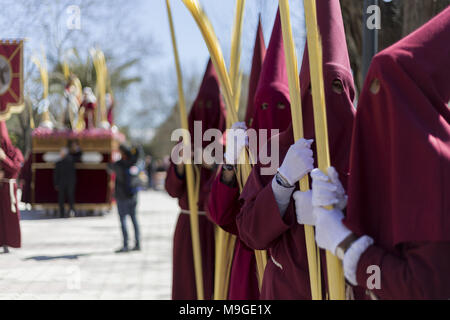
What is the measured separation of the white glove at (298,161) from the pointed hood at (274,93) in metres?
0.75

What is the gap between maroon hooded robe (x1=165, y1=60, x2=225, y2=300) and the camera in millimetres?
4535

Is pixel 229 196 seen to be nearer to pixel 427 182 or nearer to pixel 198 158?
pixel 198 158

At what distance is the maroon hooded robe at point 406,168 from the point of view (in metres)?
1.59

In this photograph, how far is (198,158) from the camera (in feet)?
14.6

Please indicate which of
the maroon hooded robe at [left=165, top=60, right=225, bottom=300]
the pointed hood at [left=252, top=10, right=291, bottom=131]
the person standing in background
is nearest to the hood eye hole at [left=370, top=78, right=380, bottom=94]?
the pointed hood at [left=252, top=10, right=291, bottom=131]

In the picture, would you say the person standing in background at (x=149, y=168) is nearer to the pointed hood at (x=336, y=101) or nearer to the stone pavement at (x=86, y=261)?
the stone pavement at (x=86, y=261)

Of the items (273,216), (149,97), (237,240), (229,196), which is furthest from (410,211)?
(149,97)

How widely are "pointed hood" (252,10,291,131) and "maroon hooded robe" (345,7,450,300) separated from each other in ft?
3.91

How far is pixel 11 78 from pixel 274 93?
125 centimetres

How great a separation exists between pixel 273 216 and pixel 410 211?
2.51 ft

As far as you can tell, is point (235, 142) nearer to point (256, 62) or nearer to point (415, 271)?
point (256, 62)

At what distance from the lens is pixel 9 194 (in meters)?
2.42

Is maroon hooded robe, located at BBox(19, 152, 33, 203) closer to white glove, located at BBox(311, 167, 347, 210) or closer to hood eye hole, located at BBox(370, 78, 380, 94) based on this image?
white glove, located at BBox(311, 167, 347, 210)

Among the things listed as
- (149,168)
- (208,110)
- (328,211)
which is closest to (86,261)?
(208,110)
